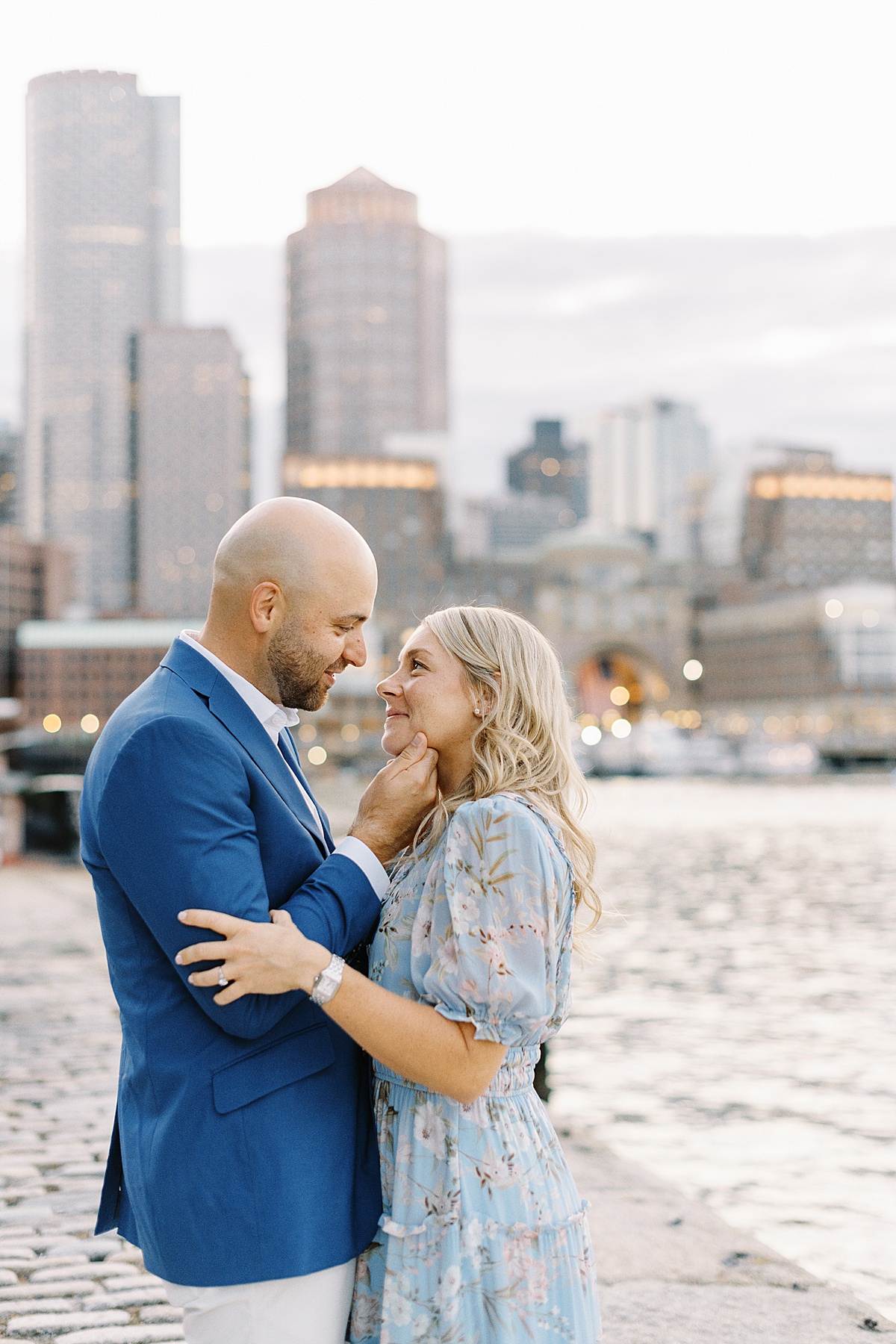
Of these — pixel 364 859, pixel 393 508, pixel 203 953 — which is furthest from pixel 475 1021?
pixel 393 508

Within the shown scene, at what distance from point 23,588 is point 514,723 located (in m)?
164

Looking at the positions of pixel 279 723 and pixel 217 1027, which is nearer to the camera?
pixel 217 1027

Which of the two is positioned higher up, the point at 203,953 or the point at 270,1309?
the point at 203,953

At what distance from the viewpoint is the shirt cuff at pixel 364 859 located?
8.29 ft

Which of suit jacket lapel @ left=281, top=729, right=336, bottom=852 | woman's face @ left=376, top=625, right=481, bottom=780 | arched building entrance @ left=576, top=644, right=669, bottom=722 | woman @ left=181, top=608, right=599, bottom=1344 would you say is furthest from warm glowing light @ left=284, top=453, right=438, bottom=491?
woman @ left=181, top=608, right=599, bottom=1344

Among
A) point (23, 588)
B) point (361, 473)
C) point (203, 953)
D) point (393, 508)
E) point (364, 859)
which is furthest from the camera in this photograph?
point (361, 473)

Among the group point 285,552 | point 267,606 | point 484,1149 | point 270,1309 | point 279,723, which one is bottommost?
point 270,1309

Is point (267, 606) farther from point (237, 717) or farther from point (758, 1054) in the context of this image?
point (758, 1054)

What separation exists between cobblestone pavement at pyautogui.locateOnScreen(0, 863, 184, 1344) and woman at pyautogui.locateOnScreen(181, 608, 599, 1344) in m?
2.07

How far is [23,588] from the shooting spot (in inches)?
6235

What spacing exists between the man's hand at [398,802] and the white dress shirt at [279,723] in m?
0.03

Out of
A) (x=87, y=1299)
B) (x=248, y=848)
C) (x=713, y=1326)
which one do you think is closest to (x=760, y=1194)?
(x=713, y=1326)

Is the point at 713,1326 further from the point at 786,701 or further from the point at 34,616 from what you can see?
the point at 34,616

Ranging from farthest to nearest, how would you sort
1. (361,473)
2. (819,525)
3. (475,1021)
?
(819,525), (361,473), (475,1021)
